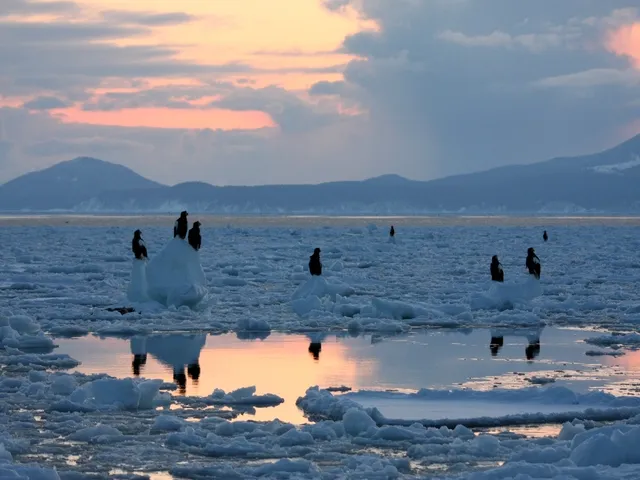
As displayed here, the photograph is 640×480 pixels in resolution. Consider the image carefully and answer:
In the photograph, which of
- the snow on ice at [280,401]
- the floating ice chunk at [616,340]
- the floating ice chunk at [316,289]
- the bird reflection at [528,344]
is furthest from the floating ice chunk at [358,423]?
the floating ice chunk at [316,289]

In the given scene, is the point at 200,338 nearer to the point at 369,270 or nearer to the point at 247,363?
the point at 247,363

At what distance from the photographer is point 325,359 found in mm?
16469

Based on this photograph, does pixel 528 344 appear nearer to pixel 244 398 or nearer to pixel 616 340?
pixel 616 340

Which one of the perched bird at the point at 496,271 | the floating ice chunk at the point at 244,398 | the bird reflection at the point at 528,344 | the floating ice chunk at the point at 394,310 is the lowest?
the bird reflection at the point at 528,344

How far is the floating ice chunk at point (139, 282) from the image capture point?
23172 mm

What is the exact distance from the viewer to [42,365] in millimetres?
15672

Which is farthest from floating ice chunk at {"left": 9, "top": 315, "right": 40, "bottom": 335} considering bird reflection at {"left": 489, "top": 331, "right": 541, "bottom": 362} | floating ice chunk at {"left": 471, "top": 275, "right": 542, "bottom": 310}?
floating ice chunk at {"left": 471, "top": 275, "right": 542, "bottom": 310}

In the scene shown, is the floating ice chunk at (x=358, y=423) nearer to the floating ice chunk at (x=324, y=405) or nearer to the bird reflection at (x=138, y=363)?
the floating ice chunk at (x=324, y=405)

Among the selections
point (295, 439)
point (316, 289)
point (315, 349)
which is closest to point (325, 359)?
point (315, 349)

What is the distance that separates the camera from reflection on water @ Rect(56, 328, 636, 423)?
1427cm

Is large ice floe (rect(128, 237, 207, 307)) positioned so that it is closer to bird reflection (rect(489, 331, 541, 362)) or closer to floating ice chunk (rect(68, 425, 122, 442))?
bird reflection (rect(489, 331, 541, 362))

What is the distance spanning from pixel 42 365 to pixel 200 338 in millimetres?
3792

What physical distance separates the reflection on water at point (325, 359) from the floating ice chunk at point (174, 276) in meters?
3.64

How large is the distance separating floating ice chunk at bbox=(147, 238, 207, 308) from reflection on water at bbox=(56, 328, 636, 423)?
3.64 meters
